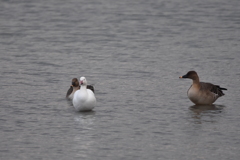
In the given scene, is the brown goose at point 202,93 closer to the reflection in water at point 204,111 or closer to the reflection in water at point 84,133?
the reflection in water at point 204,111

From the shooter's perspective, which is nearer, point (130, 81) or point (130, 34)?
point (130, 81)

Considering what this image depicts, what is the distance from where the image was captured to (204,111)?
41.5 ft

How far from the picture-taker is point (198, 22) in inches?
1021

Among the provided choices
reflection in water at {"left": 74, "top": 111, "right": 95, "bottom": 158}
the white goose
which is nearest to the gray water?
reflection in water at {"left": 74, "top": 111, "right": 95, "bottom": 158}

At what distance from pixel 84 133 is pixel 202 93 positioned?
140 inches

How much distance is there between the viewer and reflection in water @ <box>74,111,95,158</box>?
971 centimetres

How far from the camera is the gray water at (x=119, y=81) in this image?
10.1 metres

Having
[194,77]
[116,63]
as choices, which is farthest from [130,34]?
[194,77]

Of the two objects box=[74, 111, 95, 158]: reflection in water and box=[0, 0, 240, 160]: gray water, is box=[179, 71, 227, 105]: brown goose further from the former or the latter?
box=[74, 111, 95, 158]: reflection in water

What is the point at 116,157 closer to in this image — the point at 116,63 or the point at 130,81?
the point at 130,81

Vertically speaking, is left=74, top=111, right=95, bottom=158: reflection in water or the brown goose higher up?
the brown goose

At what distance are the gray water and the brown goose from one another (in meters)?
0.20

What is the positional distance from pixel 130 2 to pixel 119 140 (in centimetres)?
2487

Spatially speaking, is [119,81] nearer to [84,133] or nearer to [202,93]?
[202,93]
